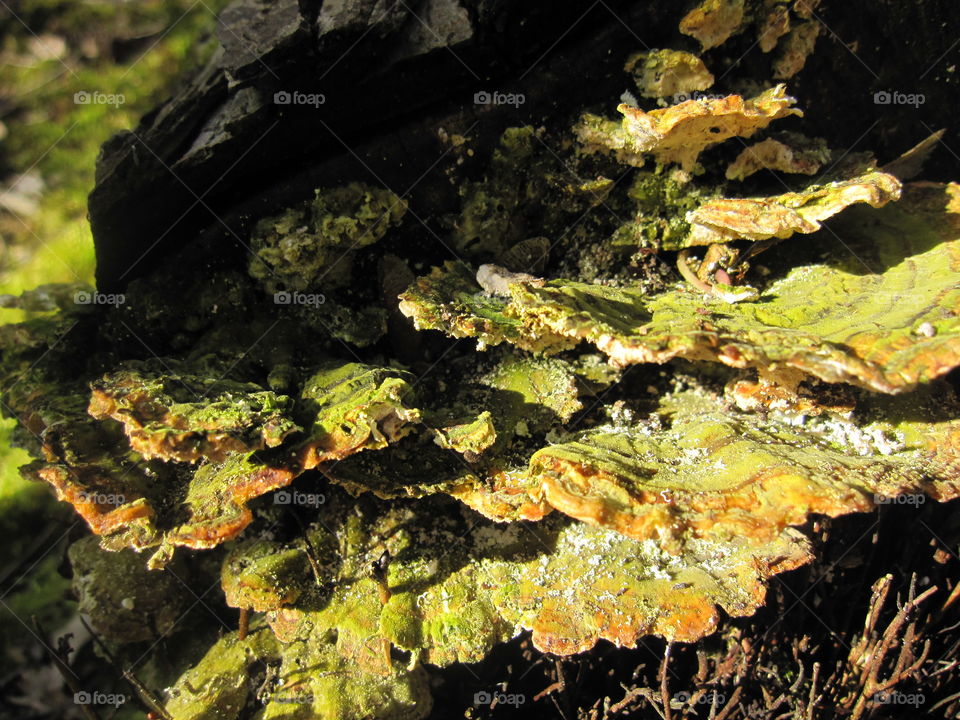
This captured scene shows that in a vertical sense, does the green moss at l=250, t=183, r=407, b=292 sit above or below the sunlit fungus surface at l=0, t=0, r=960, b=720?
above

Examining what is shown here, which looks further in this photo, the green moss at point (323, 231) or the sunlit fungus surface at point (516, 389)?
the green moss at point (323, 231)

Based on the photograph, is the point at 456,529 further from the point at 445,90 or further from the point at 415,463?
A: the point at 445,90

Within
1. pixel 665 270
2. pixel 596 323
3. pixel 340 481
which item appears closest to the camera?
pixel 596 323

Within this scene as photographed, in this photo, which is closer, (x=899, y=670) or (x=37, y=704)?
(x=899, y=670)

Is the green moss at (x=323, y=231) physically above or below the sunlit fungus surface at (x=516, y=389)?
above

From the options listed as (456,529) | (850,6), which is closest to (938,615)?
(456,529)

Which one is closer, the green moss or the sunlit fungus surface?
the sunlit fungus surface

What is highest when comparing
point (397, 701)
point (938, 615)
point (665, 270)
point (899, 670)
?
point (665, 270)

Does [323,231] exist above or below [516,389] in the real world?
above
